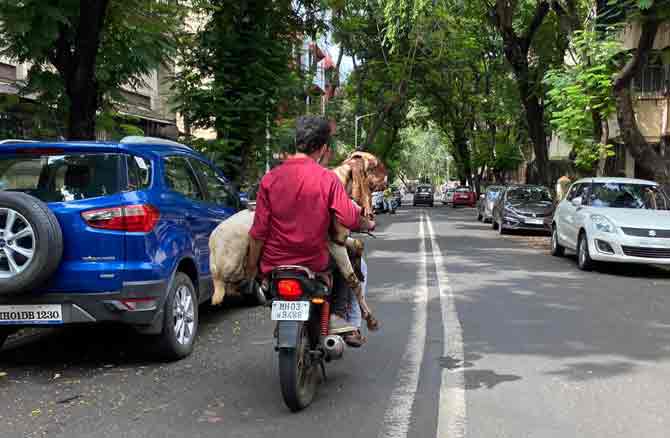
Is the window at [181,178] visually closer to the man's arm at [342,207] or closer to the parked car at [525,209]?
the man's arm at [342,207]

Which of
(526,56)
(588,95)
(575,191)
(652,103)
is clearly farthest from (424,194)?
(575,191)

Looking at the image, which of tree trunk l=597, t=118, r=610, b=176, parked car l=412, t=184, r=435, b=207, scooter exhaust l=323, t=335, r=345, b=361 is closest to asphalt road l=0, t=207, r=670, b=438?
scooter exhaust l=323, t=335, r=345, b=361

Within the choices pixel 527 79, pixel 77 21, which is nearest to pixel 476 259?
pixel 77 21

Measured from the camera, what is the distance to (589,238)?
477 inches

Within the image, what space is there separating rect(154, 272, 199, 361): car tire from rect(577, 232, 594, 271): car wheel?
777cm

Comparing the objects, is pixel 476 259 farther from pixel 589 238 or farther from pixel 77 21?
pixel 77 21

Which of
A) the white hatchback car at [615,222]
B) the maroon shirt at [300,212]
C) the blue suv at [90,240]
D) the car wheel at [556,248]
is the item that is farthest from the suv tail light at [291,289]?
the car wheel at [556,248]

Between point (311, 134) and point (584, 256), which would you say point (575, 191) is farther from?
point (311, 134)

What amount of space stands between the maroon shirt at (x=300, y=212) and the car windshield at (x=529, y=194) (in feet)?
60.2

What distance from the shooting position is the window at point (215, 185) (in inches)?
298

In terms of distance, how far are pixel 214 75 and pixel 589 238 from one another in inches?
299

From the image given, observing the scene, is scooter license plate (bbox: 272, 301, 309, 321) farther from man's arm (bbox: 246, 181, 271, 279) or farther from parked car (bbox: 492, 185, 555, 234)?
parked car (bbox: 492, 185, 555, 234)

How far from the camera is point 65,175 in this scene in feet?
19.1

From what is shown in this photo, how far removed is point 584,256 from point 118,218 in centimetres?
900
